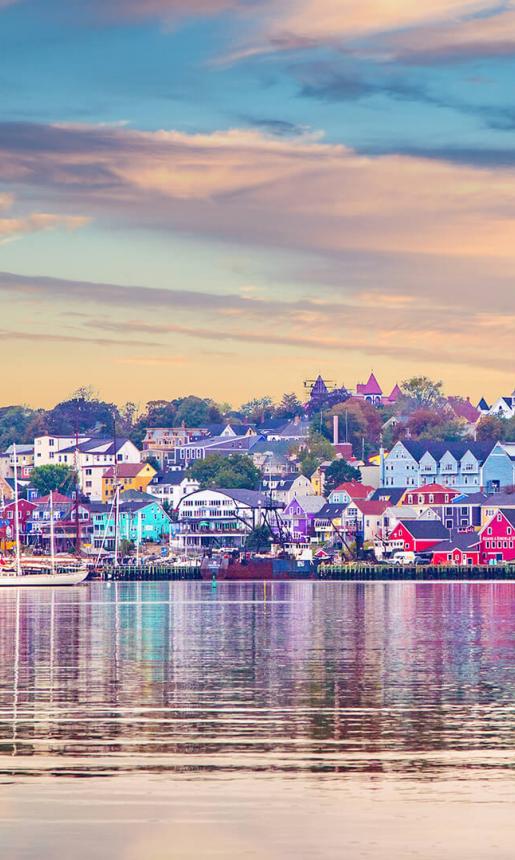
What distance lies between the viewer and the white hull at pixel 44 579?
157750 millimetres

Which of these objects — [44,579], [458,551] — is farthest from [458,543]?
[44,579]

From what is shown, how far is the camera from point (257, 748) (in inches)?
1184

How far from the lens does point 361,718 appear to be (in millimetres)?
34562

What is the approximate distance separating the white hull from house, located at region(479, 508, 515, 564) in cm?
5156

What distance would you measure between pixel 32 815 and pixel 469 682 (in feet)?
73.9

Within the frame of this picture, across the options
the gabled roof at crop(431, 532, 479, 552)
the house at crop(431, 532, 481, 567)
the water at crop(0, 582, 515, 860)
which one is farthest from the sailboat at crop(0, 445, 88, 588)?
the water at crop(0, 582, 515, 860)

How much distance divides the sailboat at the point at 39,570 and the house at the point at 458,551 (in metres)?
40.7

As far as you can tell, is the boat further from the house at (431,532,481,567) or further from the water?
the water

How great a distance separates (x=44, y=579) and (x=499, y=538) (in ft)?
196

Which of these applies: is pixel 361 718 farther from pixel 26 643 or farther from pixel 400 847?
pixel 26 643

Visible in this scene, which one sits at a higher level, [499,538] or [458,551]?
[499,538]

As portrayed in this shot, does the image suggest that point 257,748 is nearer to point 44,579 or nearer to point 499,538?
point 44,579

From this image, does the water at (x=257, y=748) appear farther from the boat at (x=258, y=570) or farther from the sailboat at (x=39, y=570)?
the boat at (x=258, y=570)

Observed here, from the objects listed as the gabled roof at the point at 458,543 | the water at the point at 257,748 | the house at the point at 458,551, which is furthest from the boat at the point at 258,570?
the water at the point at 257,748
